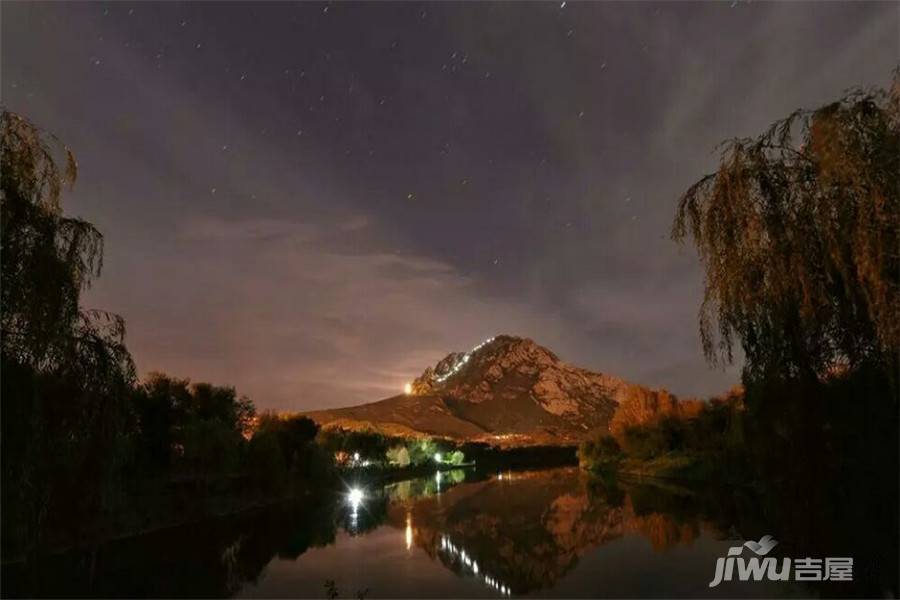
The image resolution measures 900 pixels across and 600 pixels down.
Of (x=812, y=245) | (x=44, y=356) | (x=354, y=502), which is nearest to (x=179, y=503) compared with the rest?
(x=354, y=502)

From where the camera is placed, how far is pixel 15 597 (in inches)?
941

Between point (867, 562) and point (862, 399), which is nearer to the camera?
point (862, 399)

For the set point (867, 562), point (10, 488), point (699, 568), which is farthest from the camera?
point (699, 568)

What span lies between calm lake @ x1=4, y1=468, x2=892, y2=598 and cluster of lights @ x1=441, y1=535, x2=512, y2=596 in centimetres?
9

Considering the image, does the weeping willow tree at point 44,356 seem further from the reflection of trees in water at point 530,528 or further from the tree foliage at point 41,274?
the reflection of trees in water at point 530,528

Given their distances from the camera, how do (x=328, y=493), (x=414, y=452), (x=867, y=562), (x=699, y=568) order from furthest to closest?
(x=414, y=452) < (x=328, y=493) < (x=699, y=568) < (x=867, y=562)

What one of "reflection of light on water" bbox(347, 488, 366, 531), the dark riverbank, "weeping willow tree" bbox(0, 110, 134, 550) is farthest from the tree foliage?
"reflection of light on water" bbox(347, 488, 366, 531)

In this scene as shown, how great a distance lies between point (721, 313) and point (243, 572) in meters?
31.4

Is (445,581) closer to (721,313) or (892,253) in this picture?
(721,313)

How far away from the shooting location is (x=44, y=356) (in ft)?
38.4

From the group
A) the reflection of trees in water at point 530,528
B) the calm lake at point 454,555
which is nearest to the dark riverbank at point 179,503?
the calm lake at point 454,555

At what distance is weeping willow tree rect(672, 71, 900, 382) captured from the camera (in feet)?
29.9

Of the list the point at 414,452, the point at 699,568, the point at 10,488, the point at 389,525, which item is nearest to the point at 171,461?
the point at 389,525

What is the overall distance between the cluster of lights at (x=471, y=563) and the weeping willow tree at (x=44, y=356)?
19.8m
